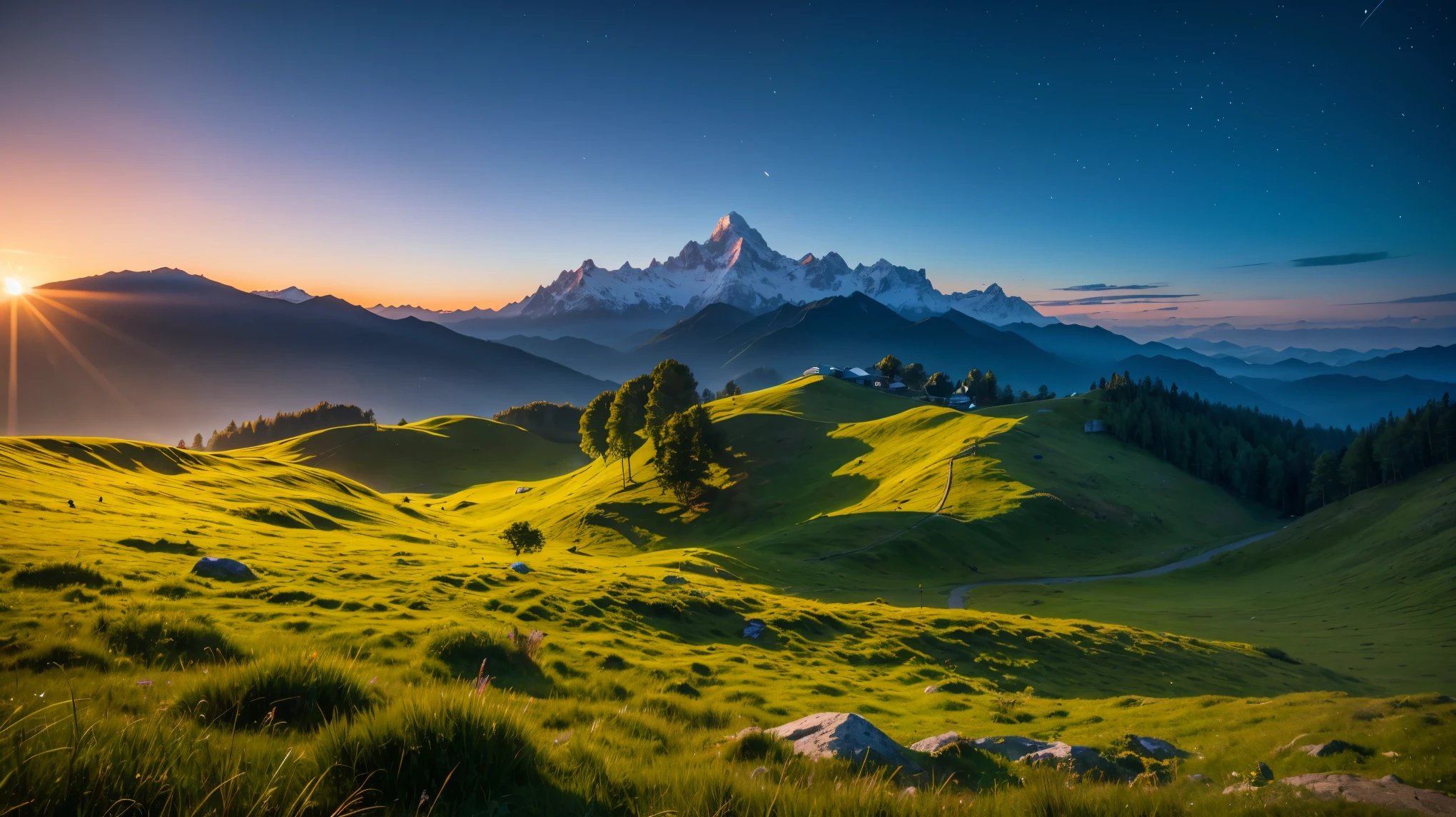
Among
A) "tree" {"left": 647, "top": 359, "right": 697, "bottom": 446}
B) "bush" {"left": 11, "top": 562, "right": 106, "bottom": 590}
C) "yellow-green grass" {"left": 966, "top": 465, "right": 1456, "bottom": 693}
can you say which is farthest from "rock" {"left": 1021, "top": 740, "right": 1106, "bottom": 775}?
"tree" {"left": 647, "top": 359, "right": 697, "bottom": 446}

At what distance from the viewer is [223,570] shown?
72.9ft

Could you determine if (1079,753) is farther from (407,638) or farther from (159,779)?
(407,638)

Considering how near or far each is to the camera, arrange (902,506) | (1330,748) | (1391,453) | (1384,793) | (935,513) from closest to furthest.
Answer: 1. (1384,793)
2. (1330,748)
3. (935,513)
4. (902,506)
5. (1391,453)

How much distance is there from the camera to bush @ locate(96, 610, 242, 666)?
8680 mm

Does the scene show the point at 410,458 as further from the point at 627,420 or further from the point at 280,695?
the point at 280,695

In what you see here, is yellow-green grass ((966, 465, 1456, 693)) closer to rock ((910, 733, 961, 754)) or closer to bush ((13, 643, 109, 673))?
rock ((910, 733, 961, 754))

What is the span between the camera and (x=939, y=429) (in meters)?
123

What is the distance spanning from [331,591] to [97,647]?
15.2m

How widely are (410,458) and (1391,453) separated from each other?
220489 mm

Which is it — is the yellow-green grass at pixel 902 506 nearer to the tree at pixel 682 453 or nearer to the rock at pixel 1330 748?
the tree at pixel 682 453

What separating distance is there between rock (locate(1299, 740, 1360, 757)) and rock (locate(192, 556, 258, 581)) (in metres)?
31.2

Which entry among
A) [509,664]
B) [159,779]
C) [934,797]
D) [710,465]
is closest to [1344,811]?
[934,797]

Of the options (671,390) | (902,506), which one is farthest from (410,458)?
(902,506)

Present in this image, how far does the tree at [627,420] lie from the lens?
117 meters
